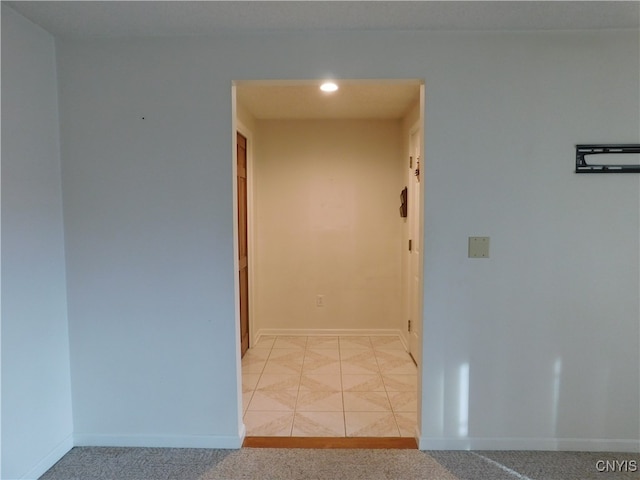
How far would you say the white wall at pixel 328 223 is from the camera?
3.94m

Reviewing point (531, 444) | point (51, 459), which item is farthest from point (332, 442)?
point (51, 459)

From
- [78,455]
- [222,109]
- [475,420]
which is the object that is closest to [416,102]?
[222,109]

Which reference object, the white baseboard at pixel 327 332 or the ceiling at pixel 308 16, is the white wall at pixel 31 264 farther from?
the white baseboard at pixel 327 332

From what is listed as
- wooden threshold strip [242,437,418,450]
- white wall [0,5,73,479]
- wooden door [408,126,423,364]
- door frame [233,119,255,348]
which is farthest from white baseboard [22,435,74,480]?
wooden door [408,126,423,364]

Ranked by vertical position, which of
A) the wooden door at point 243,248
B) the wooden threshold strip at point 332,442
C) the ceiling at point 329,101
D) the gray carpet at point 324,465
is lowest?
the gray carpet at point 324,465

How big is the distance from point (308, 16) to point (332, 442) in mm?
2274

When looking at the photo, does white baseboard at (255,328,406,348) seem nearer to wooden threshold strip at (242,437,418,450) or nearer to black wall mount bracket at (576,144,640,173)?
wooden threshold strip at (242,437,418,450)

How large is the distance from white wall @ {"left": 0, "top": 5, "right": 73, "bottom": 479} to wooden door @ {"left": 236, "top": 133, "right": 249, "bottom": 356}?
153 cm

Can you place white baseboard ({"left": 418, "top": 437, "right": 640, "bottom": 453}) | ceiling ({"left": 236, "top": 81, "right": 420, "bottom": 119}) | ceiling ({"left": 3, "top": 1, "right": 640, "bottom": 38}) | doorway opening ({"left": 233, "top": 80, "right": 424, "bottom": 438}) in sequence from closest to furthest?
ceiling ({"left": 3, "top": 1, "right": 640, "bottom": 38})
white baseboard ({"left": 418, "top": 437, "right": 640, "bottom": 453})
ceiling ({"left": 236, "top": 81, "right": 420, "bottom": 119})
doorway opening ({"left": 233, "top": 80, "right": 424, "bottom": 438})

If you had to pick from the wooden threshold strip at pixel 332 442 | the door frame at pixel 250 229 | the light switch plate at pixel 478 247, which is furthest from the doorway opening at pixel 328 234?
the light switch plate at pixel 478 247

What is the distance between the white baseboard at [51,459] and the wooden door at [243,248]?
1.48m

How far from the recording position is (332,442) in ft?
7.27

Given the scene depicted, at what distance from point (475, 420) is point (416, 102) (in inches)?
96.0

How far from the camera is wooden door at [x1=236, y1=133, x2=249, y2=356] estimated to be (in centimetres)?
345
